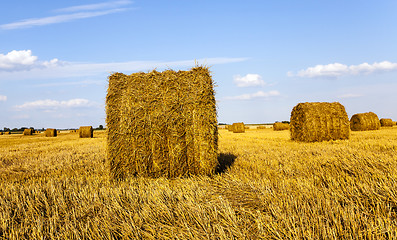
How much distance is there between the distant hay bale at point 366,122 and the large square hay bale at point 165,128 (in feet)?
61.9

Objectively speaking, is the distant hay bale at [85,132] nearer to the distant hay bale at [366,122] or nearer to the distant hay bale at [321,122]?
the distant hay bale at [321,122]

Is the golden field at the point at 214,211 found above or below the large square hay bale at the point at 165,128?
below

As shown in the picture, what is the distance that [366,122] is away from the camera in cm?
1964

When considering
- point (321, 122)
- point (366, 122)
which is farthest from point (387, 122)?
point (321, 122)

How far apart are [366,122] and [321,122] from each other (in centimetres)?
1114

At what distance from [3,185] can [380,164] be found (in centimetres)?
697

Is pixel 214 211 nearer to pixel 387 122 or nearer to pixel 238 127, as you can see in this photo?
pixel 238 127

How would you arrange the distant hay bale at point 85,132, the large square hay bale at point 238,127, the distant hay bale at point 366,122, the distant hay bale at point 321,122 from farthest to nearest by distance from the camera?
the large square hay bale at point 238,127
the distant hay bale at point 85,132
the distant hay bale at point 366,122
the distant hay bale at point 321,122

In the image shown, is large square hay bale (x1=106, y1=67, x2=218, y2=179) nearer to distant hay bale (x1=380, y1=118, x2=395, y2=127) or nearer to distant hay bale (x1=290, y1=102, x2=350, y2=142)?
distant hay bale (x1=290, y1=102, x2=350, y2=142)

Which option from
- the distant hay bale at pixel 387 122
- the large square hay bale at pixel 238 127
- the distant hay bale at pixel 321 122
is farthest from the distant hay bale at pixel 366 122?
the large square hay bale at pixel 238 127

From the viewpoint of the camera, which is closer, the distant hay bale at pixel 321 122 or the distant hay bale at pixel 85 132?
the distant hay bale at pixel 321 122

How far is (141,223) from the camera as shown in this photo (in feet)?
8.93

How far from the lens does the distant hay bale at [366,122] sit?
19.6m

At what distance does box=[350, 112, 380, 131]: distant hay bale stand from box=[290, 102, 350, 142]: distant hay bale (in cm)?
958
